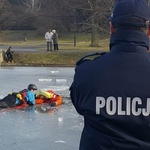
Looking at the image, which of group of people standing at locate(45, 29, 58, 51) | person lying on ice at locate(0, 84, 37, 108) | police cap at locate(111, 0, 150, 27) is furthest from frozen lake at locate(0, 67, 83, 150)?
group of people standing at locate(45, 29, 58, 51)

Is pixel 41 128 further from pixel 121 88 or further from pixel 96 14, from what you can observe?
pixel 96 14

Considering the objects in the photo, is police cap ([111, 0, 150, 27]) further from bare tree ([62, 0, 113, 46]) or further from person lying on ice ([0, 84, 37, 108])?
bare tree ([62, 0, 113, 46])

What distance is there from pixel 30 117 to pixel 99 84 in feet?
27.7

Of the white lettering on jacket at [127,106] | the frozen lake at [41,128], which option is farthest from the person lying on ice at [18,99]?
the white lettering on jacket at [127,106]

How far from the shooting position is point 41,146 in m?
8.02

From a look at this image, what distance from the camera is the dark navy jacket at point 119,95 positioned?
279 centimetres

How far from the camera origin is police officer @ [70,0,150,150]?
9.15 feet

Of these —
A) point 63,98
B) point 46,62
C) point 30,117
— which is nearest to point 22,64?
point 46,62

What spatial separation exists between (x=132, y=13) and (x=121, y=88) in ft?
1.44

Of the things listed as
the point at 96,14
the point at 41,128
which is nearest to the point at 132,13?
the point at 41,128

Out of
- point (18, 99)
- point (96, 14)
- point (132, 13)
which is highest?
point (96, 14)

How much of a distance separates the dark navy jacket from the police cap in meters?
0.06

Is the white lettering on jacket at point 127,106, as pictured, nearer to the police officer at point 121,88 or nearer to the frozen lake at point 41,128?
the police officer at point 121,88

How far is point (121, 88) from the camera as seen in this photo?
281cm
